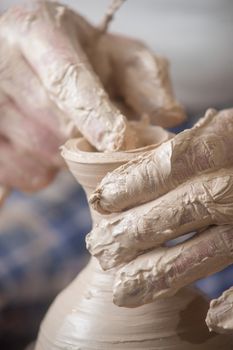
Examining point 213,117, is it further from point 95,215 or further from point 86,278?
point 86,278

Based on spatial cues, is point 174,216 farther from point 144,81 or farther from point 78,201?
point 78,201

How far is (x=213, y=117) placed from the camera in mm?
1193

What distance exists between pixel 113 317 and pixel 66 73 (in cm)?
55

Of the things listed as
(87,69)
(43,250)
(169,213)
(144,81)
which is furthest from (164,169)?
(43,250)

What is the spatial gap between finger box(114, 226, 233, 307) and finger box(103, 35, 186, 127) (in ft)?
2.26

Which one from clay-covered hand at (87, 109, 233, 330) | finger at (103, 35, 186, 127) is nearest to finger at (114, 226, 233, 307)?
clay-covered hand at (87, 109, 233, 330)

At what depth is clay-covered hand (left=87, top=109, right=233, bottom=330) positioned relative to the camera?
43.6 inches

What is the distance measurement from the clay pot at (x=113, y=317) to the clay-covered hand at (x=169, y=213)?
14cm

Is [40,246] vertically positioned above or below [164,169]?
below

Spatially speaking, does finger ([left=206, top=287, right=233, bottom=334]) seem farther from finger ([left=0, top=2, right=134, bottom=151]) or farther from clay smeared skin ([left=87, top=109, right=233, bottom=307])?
finger ([left=0, top=2, right=134, bottom=151])

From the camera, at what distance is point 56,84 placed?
151 cm

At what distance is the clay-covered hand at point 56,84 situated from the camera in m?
1.47

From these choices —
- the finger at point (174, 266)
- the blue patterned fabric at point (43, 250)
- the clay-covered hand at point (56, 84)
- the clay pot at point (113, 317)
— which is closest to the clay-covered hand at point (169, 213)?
the finger at point (174, 266)

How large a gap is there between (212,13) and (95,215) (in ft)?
7.52
